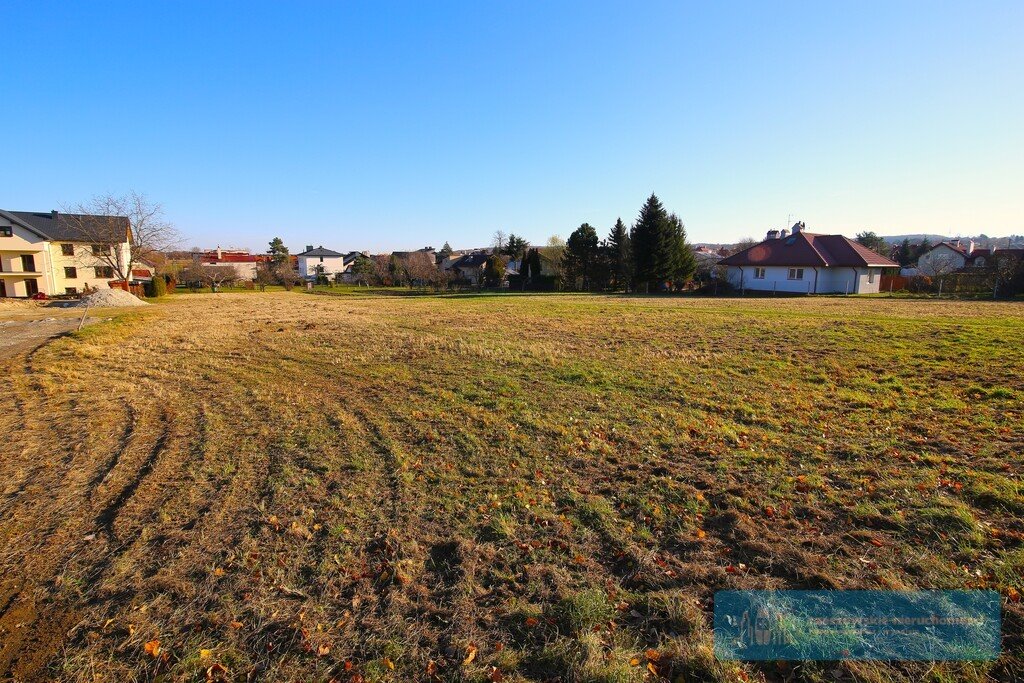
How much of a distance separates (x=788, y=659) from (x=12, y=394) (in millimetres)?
13168

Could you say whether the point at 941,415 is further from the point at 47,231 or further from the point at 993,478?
the point at 47,231

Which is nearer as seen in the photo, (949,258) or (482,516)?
(482,516)

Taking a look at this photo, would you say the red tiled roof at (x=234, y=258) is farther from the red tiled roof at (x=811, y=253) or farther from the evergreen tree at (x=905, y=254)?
the evergreen tree at (x=905, y=254)

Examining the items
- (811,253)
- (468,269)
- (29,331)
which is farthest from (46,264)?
(811,253)

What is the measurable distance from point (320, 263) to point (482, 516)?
3889 inches

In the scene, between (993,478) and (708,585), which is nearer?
(708,585)

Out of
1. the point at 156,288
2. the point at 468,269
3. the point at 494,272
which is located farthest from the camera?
the point at 468,269

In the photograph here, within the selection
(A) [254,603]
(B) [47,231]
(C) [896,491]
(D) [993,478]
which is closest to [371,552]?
(A) [254,603]

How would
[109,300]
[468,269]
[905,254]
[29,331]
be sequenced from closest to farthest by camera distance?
[29,331] < [109,300] < [905,254] < [468,269]

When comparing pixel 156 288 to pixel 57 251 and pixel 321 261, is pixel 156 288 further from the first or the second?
pixel 321 261

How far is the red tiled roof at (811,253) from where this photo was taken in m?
40.3

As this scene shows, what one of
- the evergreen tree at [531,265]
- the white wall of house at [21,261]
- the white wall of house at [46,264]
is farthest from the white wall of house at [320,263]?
the evergreen tree at [531,265]

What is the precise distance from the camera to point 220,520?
4.71m

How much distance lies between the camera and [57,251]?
46938 mm
